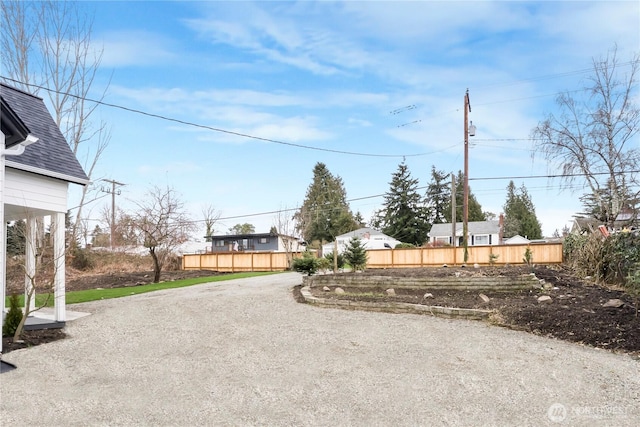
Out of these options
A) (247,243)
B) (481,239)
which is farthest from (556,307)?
(247,243)

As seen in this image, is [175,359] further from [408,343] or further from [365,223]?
[365,223]

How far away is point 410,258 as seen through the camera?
24781 mm

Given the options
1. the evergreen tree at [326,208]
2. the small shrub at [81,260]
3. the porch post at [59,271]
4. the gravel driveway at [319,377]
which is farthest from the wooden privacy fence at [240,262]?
the gravel driveway at [319,377]

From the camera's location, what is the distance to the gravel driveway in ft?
16.3

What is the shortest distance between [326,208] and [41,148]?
1674 inches

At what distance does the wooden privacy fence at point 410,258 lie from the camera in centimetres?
2214

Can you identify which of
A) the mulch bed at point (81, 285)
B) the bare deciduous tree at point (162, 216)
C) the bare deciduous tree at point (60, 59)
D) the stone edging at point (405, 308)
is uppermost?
the bare deciduous tree at point (60, 59)

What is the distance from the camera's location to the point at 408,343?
759 centimetres

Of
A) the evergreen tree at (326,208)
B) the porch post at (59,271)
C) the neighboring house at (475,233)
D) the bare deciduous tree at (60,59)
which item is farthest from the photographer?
the evergreen tree at (326,208)

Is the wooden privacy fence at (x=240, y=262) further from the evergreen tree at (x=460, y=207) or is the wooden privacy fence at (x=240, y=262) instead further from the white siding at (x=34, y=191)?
the evergreen tree at (x=460, y=207)

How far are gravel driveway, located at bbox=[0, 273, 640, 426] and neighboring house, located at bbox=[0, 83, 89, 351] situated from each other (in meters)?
1.89

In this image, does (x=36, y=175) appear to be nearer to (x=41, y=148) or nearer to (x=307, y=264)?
(x=41, y=148)

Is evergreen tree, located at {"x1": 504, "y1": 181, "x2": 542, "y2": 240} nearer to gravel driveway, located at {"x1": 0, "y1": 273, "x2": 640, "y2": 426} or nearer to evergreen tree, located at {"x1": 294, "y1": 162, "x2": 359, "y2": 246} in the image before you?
evergreen tree, located at {"x1": 294, "y1": 162, "x2": 359, "y2": 246}

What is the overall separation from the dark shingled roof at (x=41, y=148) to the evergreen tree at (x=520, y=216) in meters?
57.3
